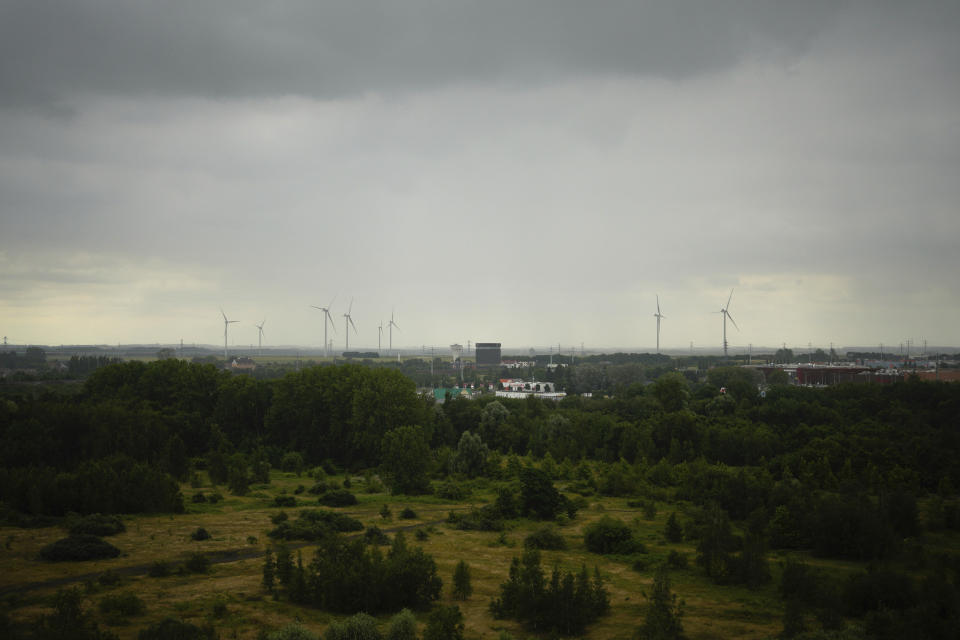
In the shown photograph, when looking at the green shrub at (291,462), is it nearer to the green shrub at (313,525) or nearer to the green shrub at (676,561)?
the green shrub at (313,525)

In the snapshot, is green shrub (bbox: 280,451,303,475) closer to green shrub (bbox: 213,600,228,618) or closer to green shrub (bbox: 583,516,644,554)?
green shrub (bbox: 583,516,644,554)

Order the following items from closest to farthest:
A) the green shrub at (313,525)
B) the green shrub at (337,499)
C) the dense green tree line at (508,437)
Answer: the green shrub at (313,525)
the dense green tree line at (508,437)
the green shrub at (337,499)

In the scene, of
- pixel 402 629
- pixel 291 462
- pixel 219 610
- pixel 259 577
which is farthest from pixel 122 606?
pixel 291 462

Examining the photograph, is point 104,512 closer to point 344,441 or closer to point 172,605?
point 172,605

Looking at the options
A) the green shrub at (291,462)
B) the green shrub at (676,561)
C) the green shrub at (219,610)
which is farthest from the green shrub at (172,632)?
the green shrub at (291,462)

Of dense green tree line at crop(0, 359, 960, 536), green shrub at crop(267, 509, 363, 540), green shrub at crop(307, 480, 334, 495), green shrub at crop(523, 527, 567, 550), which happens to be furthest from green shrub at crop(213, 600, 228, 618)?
green shrub at crop(307, 480, 334, 495)
